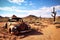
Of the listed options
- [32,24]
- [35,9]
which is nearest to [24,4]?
[35,9]

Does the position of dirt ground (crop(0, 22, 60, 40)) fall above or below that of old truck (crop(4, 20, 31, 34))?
below

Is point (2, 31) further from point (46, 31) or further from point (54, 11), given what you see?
point (54, 11)

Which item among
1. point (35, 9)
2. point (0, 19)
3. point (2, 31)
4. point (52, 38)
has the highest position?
point (35, 9)

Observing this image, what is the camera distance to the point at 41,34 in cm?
252

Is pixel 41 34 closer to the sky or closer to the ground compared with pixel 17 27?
closer to the ground

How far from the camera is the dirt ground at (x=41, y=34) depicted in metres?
→ 2.39

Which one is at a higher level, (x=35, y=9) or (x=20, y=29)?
(x=35, y=9)

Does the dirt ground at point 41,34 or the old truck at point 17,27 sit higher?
the old truck at point 17,27

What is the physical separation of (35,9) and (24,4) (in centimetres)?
24

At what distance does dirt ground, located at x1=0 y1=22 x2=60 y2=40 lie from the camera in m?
2.39

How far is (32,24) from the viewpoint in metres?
2.56

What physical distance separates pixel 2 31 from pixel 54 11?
3.63 feet

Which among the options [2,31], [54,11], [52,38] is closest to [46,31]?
[52,38]

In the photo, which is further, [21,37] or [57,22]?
[57,22]
